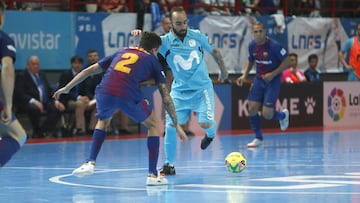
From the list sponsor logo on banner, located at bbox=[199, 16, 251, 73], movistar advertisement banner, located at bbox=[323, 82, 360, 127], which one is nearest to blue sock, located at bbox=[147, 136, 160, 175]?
sponsor logo on banner, located at bbox=[199, 16, 251, 73]

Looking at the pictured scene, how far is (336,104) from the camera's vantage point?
969 inches

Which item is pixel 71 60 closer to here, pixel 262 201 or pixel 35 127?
pixel 35 127

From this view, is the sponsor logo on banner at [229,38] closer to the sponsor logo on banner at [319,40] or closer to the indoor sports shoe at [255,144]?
the sponsor logo on banner at [319,40]

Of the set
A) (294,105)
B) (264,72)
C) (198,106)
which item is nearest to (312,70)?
(294,105)

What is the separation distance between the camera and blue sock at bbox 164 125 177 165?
12.4 meters

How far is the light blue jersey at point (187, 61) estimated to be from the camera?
1287 centimetres

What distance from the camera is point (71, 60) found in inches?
805

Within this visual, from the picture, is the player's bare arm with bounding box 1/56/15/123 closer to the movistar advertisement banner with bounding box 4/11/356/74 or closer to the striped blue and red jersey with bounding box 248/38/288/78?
the striped blue and red jersey with bounding box 248/38/288/78

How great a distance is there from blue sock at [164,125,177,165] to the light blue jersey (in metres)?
0.74

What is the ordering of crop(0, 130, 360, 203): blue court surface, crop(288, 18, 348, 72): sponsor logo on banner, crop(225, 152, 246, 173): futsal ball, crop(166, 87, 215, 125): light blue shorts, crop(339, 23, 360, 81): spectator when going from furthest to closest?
crop(288, 18, 348, 72): sponsor logo on banner → crop(339, 23, 360, 81): spectator → crop(166, 87, 215, 125): light blue shorts → crop(225, 152, 246, 173): futsal ball → crop(0, 130, 360, 203): blue court surface

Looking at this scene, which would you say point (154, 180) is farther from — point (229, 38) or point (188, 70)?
point (229, 38)

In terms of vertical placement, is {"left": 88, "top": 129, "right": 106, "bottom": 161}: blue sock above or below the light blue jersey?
below

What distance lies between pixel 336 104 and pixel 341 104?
0.17m

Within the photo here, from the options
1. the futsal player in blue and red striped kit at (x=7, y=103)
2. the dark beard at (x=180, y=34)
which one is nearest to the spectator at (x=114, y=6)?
the dark beard at (x=180, y=34)
